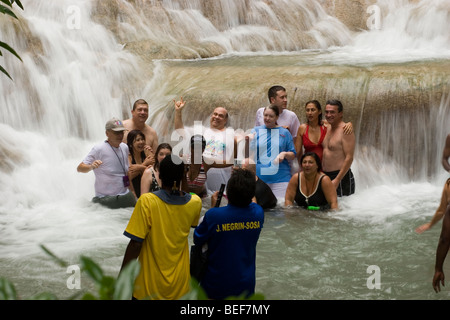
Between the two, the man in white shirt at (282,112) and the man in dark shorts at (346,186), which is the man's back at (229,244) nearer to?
the man in white shirt at (282,112)

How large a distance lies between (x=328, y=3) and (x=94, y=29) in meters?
6.13

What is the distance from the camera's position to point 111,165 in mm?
7207

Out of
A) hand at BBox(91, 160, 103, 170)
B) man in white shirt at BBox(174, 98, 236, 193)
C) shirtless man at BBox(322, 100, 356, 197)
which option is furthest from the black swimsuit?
hand at BBox(91, 160, 103, 170)

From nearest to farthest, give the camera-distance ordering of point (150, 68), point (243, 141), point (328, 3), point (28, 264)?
point (28, 264) → point (243, 141) → point (150, 68) → point (328, 3)

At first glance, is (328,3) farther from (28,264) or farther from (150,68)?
(28,264)

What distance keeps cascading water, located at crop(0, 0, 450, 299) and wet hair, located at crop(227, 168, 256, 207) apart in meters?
1.79

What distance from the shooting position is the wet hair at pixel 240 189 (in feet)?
12.8

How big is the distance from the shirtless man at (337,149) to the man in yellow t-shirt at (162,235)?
4.22m

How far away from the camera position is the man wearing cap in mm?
7145

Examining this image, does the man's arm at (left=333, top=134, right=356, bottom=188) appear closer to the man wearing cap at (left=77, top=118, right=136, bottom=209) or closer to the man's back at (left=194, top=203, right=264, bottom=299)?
the man wearing cap at (left=77, top=118, right=136, bottom=209)

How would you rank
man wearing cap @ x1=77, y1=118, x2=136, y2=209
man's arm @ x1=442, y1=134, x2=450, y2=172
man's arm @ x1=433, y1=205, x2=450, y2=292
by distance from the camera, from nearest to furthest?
1. man's arm @ x1=433, y1=205, x2=450, y2=292
2. man's arm @ x1=442, y1=134, x2=450, y2=172
3. man wearing cap @ x1=77, y1=118, x2=136, y2=209

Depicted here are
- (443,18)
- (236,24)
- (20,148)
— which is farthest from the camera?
(236,24)
